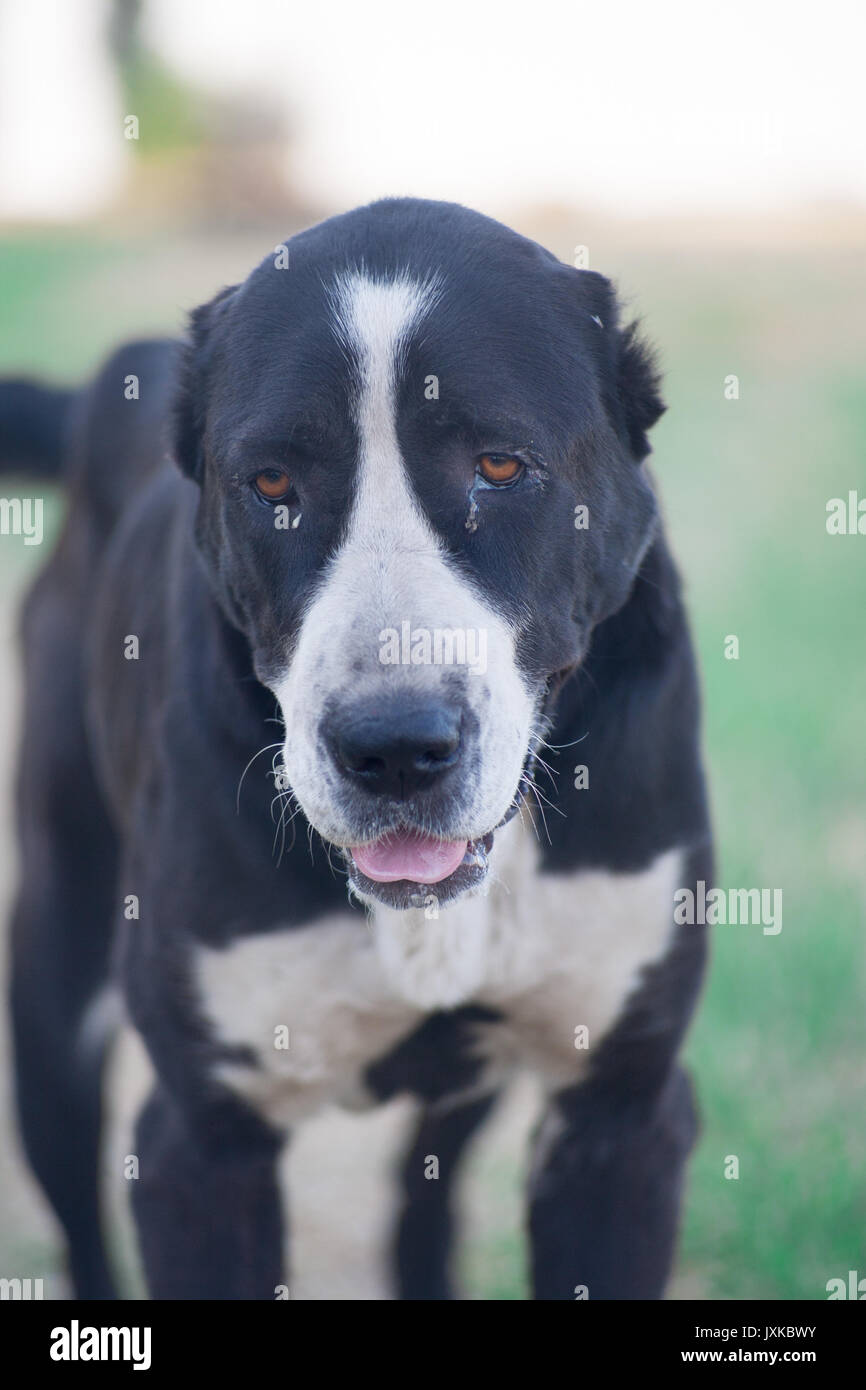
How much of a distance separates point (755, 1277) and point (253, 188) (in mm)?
9223

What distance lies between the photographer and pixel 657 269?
32.1 feet

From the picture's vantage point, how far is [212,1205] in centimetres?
236

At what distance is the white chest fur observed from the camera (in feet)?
7.33

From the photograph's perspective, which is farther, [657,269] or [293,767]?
[657,269]

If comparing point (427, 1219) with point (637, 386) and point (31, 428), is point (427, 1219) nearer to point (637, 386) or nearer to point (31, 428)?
point (637, 386)

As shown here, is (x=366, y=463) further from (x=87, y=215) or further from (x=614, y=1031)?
(x=87, y=215)

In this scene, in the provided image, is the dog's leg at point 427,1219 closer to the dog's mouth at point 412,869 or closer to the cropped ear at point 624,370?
the dog's mouth at point 412,869

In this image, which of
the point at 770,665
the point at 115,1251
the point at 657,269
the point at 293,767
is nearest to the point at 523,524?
the point at 293,767

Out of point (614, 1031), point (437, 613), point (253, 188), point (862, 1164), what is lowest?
point (862, 1164)

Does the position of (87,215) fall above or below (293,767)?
above

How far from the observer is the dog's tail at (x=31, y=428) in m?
3.48

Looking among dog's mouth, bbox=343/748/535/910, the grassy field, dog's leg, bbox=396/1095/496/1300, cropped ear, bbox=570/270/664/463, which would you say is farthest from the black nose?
dog's leg, bbox=396/1095/496/1300

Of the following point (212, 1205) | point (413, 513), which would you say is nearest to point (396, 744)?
point (413, 513)

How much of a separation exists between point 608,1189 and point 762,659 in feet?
13.7
